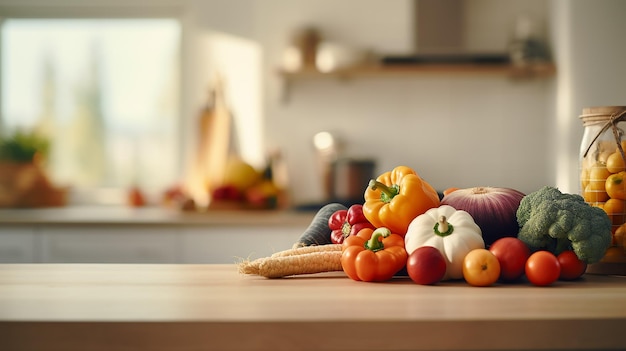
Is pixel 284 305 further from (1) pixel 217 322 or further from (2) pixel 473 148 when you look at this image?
(2) pixel 473 148

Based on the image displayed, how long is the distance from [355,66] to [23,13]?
1.88m

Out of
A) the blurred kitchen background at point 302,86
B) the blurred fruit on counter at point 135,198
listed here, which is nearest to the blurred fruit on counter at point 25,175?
the blurred kitchen background at point 302,86

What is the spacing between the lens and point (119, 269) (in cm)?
132

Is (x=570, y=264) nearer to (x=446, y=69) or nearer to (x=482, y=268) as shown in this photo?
(x=482, y=268)

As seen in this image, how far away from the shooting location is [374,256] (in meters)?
1.15

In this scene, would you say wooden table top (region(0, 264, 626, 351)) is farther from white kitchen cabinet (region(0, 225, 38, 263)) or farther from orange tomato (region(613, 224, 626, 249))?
white kitchen cabinet (region(0, 225, 38, 263))

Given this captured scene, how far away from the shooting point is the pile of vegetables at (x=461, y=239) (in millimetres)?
1109

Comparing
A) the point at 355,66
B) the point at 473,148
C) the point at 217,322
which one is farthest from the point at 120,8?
the point at 217,322

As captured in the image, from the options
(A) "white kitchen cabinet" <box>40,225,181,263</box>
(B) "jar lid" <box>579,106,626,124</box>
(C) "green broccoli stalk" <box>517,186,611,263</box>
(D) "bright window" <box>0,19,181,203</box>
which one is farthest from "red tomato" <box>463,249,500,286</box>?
(D) "bright window" <box>0,19,181,203</box>

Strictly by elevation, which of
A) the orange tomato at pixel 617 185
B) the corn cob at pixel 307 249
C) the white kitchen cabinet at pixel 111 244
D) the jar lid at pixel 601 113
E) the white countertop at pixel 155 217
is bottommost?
the white kitchen cabinet at pixel 111 244

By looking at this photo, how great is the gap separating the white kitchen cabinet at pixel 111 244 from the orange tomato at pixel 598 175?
206 centimetres

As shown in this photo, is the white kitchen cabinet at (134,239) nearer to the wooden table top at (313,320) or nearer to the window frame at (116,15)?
the window frame at (116,15)

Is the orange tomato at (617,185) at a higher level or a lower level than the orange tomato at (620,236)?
higher

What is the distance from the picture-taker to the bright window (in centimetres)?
378
